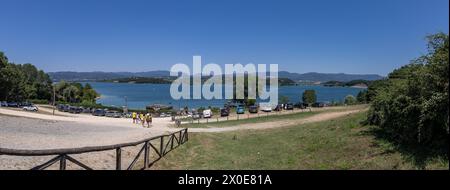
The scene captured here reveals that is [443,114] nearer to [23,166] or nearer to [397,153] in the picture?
[397,153]

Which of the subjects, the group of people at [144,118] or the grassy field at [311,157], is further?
the group of people at [144,118]

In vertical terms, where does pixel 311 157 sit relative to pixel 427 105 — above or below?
below

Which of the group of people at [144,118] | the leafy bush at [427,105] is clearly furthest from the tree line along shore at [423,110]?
the group of people at [144,118]

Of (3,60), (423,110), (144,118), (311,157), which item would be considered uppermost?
(3,60)

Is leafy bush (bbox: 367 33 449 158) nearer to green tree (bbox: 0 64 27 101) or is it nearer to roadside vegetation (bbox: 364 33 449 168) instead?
roadside vegetation (bbox: 364 33 449 168)

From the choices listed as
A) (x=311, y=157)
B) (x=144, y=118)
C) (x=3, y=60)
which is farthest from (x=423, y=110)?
(x=3, y=60)

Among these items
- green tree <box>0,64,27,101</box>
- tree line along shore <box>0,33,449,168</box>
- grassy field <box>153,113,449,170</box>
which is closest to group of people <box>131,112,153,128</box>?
grassy field <box>153,113,449,170</box>

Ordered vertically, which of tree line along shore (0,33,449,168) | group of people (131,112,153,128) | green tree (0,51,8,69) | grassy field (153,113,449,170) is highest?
green tree (0,51,8,69)

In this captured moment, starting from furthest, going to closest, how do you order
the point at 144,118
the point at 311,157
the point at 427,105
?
1. the point at 144,118
2. the point at 311,157
3. the point at 427,105

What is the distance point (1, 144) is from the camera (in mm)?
20656

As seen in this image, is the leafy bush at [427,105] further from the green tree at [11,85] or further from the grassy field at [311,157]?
the green tree at [11,85]

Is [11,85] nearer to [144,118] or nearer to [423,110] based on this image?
[144,118]
